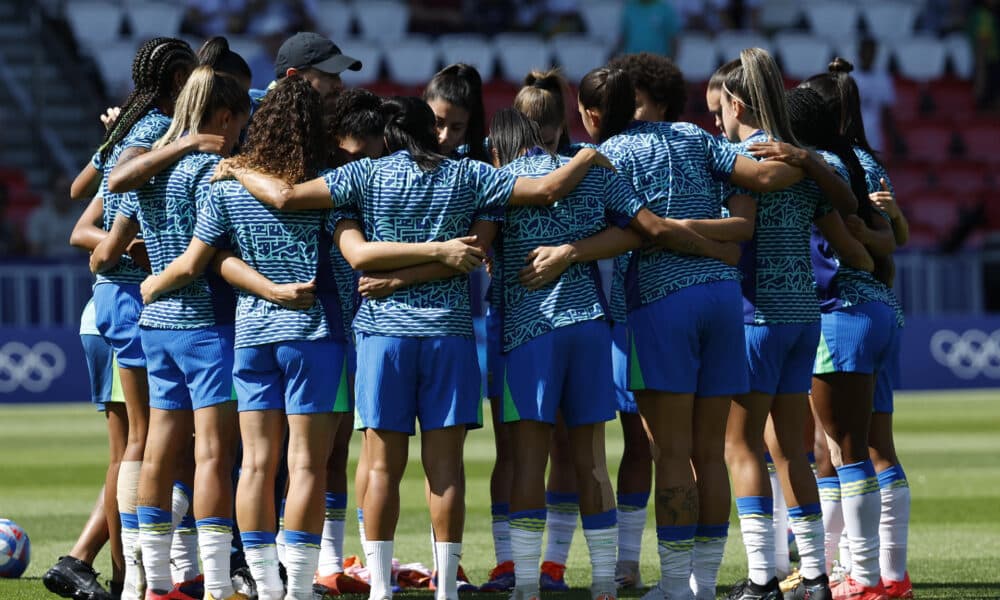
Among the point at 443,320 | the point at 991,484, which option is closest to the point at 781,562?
the point at 443,320

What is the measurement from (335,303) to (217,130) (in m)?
0.94

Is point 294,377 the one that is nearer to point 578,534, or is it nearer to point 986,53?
point 578,534

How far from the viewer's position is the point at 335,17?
25359mm

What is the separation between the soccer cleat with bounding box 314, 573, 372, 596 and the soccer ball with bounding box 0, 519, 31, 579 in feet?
5.85

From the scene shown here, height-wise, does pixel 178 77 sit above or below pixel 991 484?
above

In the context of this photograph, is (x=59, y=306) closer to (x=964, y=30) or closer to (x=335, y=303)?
(x=335, y=303)

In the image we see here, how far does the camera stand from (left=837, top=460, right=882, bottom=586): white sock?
6.89m

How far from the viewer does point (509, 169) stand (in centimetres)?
654

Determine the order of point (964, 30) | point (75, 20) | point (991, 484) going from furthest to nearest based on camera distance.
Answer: point (964, 30) < point (75, 20) < point (991, 484)

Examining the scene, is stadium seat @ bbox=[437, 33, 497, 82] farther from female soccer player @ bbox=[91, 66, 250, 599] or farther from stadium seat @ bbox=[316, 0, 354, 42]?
female soccer player @ bbox=[91, 66, 250, 599]

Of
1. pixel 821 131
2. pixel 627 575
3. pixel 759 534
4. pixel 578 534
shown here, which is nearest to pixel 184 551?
pixel 627 575

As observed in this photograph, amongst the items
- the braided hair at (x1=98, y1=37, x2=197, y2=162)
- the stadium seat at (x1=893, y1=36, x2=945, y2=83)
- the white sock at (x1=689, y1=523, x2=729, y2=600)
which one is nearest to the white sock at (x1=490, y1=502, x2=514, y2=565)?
the white sock at (x1=689, y1=523, x2=729, y2=600)

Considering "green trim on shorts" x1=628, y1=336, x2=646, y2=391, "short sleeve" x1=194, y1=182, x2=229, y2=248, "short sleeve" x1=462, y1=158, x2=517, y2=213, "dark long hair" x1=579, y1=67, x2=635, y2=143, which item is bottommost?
"green trim on shorts" x1=628, y1=336, x2=646, y2=391

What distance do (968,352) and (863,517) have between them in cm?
1575
